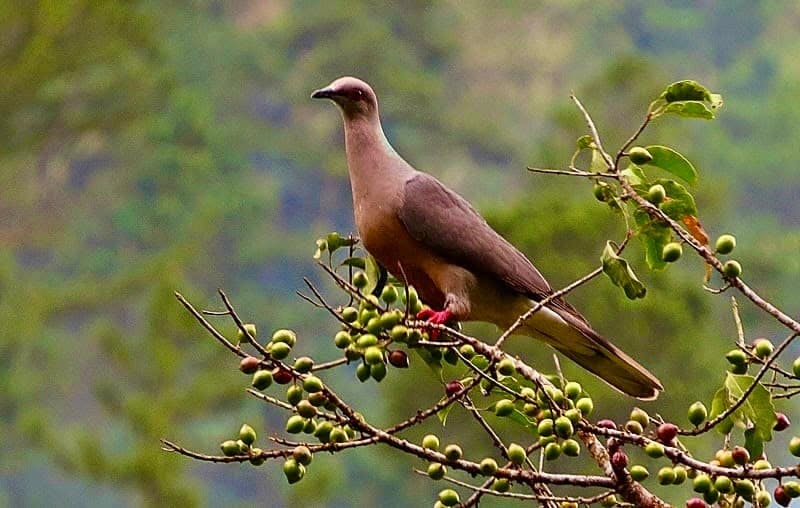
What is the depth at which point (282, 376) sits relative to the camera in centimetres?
133

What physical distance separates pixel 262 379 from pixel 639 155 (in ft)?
1.59

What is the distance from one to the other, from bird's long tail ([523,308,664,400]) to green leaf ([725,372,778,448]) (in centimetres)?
67

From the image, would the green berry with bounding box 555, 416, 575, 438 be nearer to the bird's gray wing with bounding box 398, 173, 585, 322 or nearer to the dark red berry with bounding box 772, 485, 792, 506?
the dark red berry with bounding box 772, 485, 792, 506

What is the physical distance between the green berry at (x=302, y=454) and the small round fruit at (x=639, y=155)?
0.49m

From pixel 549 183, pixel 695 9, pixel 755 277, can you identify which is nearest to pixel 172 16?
pixel 695 9

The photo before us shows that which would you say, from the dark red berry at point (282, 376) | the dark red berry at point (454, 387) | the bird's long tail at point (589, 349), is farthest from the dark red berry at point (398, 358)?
the bird's long tail at point (589, 349)

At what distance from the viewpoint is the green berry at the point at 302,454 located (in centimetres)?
130

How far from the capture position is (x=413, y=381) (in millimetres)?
8836

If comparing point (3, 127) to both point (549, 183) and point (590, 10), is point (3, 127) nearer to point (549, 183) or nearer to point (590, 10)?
point (549, 183)

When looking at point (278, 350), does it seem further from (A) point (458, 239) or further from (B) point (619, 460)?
(A) point (458, 239)

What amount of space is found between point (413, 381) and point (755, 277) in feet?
13.8

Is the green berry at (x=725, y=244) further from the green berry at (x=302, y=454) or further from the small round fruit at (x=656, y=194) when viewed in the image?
the green berry at (x=302, y=454)

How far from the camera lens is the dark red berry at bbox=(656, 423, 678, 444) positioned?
4.41ft

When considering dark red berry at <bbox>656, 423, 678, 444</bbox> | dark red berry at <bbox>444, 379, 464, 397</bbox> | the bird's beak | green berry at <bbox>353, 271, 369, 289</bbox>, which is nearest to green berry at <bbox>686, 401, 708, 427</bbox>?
dark red berry at <bbox>656, 423, 678, 444</bbox>
